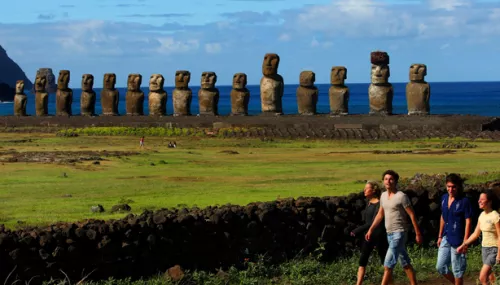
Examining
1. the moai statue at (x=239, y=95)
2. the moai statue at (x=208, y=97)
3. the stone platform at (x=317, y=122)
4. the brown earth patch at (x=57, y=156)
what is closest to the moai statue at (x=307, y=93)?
the stone platform at (x=317, y=122)

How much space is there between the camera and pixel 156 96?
1746 inches

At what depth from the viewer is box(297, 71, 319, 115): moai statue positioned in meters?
41.8

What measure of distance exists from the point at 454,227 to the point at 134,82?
110 ft

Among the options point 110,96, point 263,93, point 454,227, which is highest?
point 263,93

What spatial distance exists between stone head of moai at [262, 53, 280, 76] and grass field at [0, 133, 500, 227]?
5486mm

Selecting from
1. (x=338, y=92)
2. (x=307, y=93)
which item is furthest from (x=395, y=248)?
(x=307, y=93)

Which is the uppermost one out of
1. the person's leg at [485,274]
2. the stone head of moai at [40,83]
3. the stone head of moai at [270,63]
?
the stone head of moai at [270,63]

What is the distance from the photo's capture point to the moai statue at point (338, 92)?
135 feet

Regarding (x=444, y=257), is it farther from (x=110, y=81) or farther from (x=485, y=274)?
(x=110, y=81)

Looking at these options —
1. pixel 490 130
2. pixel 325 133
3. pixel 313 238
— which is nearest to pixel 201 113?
pixel 325 133

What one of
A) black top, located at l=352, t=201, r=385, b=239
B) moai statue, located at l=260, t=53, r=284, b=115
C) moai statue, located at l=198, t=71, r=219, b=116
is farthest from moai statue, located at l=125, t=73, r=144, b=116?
black top, located at l=352, t=201, r=385, b=239

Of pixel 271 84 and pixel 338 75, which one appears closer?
pixel 338 75

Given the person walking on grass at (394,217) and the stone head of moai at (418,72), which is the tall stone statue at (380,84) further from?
the person walking on grass at (394,217)

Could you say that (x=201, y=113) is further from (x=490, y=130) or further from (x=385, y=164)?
(x=385, y=164)
